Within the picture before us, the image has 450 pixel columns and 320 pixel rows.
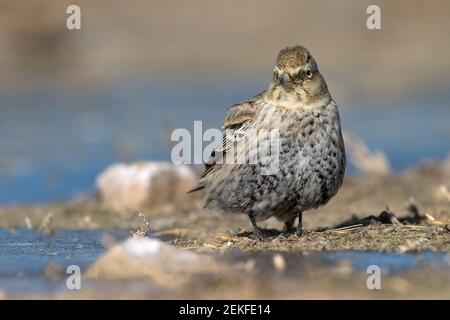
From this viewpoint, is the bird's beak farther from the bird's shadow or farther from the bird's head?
the bird's shadow

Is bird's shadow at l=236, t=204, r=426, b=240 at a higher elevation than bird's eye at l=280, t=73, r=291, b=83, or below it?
below

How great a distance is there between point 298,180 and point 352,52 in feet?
60.8

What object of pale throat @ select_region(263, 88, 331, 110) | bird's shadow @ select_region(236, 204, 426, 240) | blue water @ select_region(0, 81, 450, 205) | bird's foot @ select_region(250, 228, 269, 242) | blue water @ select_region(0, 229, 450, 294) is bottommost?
blue water @ select_region(0, 229, 450, 294)

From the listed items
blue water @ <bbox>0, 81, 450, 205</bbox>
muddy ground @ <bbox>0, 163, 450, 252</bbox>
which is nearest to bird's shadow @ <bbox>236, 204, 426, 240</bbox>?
muddy ground @ <bbox>0, 163, 450, 252</bbox>

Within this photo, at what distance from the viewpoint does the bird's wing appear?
26.2 ft

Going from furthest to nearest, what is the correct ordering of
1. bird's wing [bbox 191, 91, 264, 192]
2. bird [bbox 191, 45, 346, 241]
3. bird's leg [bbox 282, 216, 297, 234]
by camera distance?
1. bird's leg [bbox 282, 216, 297, 234]
2. bird's wing [bbox 191, 91, 264, 192]
3. bird [bbox 191, 45, 346, 241]

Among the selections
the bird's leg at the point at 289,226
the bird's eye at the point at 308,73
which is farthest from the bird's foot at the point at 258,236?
the bird's eye at the point at 308,73

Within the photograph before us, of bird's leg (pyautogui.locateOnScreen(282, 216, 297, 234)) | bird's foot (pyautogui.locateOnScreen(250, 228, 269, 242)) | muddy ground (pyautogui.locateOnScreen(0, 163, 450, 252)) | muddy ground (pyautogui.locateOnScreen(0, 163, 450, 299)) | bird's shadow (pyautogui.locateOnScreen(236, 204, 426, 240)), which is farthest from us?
bird's leg (pyautogui.locateOnScreen(282, 216, 297, 234))

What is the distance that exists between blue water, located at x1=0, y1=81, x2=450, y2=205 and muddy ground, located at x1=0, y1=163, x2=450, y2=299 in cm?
239

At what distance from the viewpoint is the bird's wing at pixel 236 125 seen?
26.2 ft

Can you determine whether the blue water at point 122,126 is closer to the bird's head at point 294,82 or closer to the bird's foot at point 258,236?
the bird's foot at point 258,236

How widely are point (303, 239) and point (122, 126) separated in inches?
490

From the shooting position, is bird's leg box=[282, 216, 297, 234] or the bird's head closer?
the bird's head

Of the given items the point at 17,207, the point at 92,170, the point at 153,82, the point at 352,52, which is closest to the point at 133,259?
the point at 17,207
